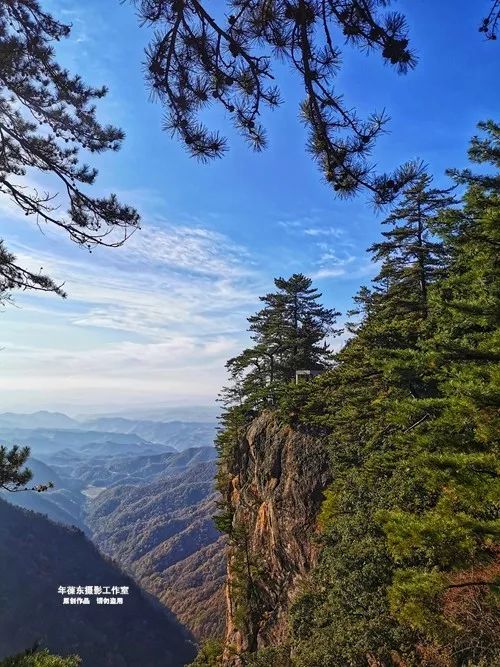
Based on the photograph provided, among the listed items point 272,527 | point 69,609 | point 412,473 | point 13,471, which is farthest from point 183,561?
point 13,471

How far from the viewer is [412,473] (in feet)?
36.6

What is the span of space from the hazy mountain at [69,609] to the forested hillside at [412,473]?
90041 millimetres

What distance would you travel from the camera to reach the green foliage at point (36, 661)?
5.33m

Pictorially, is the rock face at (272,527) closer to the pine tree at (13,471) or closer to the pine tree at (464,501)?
the pine tree at (464,501)

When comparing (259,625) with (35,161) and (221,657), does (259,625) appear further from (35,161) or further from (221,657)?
(35,161)

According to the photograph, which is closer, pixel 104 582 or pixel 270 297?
pixel 270 297

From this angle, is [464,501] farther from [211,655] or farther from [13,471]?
[211,655]

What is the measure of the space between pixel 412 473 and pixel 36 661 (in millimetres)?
9399

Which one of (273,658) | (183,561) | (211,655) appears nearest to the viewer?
→ (273,658)

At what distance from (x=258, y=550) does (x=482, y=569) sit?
1791cm

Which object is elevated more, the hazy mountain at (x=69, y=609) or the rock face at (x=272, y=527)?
the rock face at (x=272, y=527)

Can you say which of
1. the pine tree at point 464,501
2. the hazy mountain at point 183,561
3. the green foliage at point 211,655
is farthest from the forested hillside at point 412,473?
the hazy mountain at point 183,561

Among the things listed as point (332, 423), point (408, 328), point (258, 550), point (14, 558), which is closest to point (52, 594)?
point (14, 558)

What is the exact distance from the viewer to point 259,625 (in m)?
20.1
